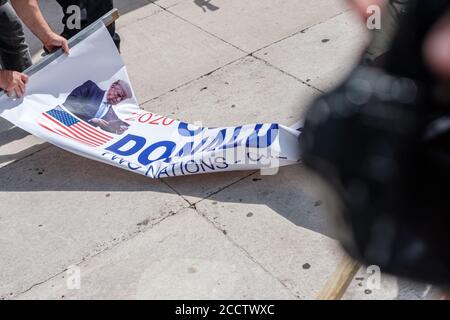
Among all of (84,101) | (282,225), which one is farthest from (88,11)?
(282,225)

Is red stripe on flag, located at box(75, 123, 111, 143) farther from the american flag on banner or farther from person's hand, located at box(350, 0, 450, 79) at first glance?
person's hand, located at box(350, 0, 450, 79)

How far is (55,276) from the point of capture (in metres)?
3.22

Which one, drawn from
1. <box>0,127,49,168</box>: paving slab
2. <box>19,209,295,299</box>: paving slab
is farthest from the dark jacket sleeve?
<box>19,209,295,299</box>: paving slab

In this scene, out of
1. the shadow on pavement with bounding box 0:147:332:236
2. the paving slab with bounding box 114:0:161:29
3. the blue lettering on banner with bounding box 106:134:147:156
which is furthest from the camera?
the paving slab with bounding box 114:0:161:29

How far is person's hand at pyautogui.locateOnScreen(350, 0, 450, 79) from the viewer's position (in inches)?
53.5

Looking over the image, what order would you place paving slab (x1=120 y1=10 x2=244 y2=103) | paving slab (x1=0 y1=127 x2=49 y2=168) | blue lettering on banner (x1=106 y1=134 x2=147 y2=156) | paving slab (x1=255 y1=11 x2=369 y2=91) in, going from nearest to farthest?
1. blue lettering on banner (x1=106 y1=134 x2=147 y2=156)
2. paving slab (x1=0 y1=127 x2=49 y2=168)
3. paving slab (x1=255 y1=11 x2=369 y2=91)
4. paving slab (x1=120 y1=10 x2=244 y2=103)

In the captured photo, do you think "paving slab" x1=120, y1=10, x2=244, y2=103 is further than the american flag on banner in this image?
Yes

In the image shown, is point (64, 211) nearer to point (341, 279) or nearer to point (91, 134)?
point (91, 134)

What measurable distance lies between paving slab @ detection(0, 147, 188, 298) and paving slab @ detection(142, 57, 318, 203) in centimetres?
71

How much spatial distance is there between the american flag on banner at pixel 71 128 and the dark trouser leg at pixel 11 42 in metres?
0.63

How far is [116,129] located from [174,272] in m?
1.15

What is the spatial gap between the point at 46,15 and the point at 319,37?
2.54m

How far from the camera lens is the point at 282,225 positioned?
332 cm

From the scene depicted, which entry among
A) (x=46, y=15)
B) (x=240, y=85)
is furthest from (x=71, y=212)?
(x=46, y=15)
